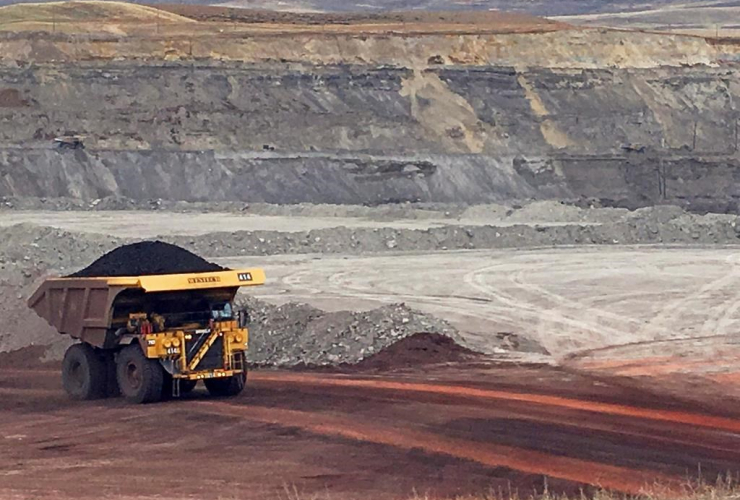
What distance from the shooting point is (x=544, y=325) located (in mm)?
22156

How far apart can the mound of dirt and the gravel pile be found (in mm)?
109

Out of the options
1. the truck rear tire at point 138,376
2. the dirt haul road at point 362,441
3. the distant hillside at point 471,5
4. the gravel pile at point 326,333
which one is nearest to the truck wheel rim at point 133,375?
the truck rear tire at point 138,376

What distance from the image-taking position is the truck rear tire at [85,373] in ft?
51.4

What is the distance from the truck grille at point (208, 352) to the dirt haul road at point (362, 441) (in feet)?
1.56

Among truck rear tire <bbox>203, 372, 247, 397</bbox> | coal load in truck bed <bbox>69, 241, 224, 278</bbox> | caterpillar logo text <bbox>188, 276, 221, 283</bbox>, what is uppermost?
coal load in truck bed <bbox>69, 241, 224, 278</bbox>

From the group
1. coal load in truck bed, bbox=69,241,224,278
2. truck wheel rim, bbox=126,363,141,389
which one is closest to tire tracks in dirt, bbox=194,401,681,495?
truck wheel rim, bbox=126,363,141,389

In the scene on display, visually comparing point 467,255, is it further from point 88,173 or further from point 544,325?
point 88,173

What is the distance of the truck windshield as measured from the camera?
49.7 feet

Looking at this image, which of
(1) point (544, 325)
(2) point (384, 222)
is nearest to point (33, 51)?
(2) point (384, 222)

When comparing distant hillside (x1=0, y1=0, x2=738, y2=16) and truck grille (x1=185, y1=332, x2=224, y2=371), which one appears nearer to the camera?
truck grille (x1=185, y1=332, x2=224, y2=371)

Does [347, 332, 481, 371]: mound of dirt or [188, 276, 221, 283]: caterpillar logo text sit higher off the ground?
[188, 276, 221, 283]: caterpillar logo text

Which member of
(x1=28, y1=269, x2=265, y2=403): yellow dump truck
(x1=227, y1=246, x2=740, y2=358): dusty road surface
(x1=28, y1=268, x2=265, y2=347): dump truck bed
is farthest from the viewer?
(x1=227, y1=246, x2=740, y2=358): dusty road surface

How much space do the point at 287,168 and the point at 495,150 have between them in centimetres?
863

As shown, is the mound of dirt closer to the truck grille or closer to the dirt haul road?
the dirt haul road
